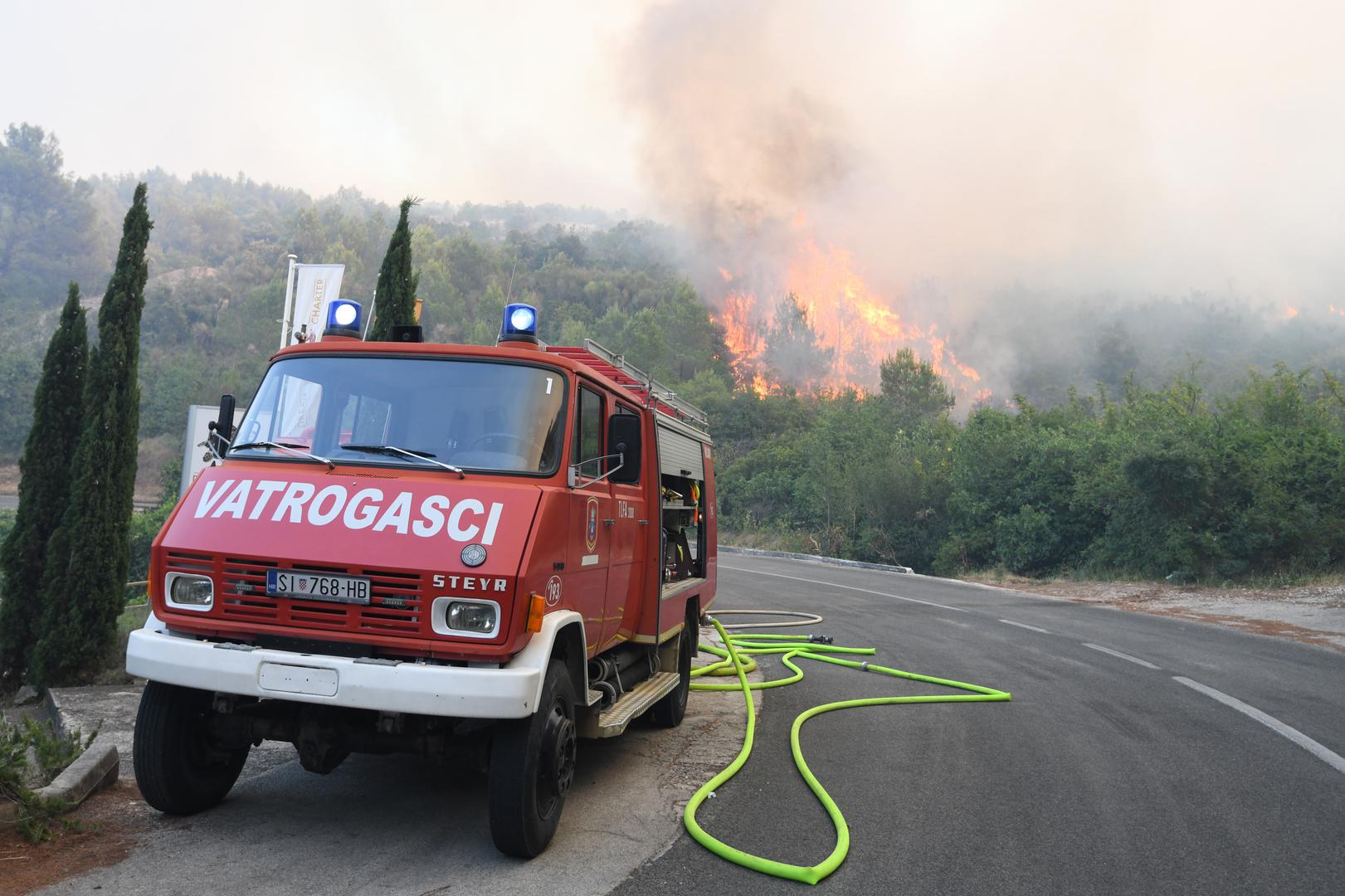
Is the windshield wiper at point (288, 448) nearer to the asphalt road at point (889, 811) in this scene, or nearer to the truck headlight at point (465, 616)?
the truck headlight at point (465, 616)

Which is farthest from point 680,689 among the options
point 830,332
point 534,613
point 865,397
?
point 830,332

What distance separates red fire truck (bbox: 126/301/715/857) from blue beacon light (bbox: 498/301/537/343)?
16 millimetres

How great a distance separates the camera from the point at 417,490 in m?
4.78

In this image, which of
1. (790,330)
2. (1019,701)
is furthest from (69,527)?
(790,330)

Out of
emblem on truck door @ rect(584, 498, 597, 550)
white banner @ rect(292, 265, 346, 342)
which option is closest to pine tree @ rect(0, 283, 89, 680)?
white banner @ rect(292, 265, 346, 342)

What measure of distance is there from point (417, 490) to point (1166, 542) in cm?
2580

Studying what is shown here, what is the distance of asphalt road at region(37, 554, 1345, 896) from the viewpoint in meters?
4.49

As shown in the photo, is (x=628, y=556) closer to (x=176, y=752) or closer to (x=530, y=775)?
(x=530, y=775)

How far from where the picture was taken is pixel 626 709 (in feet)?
19.5

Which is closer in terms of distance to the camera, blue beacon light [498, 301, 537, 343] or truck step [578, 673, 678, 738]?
truck step [578, 673, 678, 738]

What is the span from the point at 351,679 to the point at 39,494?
24.4 feet

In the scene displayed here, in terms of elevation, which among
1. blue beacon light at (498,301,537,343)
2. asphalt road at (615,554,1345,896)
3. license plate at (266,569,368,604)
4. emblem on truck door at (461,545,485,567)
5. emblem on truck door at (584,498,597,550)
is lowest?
asphalt road at (615,554,1345,896)

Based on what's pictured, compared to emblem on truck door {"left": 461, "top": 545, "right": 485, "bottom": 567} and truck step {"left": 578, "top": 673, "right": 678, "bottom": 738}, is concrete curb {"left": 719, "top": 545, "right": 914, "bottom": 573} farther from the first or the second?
emblem on truck door {"left": 461, "top": 545, "right": 485, "bottom": 567}

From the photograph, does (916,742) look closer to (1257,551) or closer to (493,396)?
(493,396)
